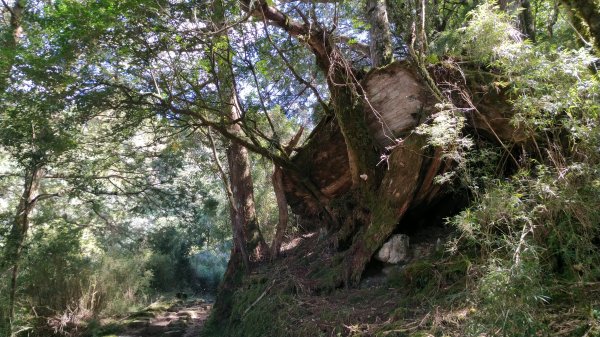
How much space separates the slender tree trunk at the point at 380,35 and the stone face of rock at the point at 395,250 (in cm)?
294

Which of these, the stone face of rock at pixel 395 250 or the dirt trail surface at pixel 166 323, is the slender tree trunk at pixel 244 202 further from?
the stone face of rock at pixel 395 250

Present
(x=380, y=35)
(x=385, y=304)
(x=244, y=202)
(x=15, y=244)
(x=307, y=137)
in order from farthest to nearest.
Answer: (x=244, y=202), (x=307, y=137), (x=15, y=244), (x=380, y=35), (x=385, y=304)

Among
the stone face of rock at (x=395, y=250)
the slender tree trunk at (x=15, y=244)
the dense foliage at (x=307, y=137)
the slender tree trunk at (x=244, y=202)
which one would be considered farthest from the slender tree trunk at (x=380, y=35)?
the slender tree trunk at (x=15, y=244)

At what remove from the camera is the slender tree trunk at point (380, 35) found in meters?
7.49

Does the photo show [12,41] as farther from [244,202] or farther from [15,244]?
[244,202]

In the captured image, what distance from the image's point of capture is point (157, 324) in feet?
37.1

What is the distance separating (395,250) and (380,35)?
12.3 feet

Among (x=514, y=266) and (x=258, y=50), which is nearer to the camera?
(x=514, y=266)

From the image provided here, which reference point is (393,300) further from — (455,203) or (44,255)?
(44,255)

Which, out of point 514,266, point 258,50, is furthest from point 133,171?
point 514,266

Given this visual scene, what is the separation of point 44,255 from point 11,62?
5.00 meters

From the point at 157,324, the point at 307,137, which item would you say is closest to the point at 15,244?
the point at 157,324

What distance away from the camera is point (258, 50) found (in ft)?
30.3

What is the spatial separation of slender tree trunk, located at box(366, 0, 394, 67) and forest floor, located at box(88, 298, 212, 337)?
7.14 m
